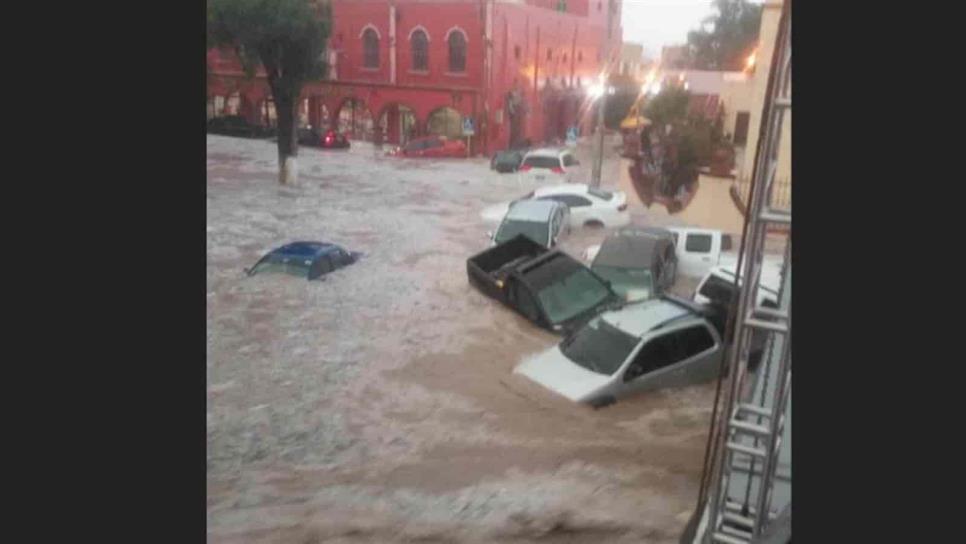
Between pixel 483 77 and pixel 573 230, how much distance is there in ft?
3.65

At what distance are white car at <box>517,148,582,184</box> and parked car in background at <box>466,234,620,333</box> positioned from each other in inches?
15.8

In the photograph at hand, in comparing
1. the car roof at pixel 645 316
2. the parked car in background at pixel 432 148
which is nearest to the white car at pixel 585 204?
the parked car in background at pixel 432 148

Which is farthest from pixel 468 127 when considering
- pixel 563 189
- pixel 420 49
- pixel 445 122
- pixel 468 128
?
pixel 563 189

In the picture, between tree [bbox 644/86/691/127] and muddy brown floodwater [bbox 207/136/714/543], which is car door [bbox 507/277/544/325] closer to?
muddy brown floodwater [bbox 207/136/714/543]

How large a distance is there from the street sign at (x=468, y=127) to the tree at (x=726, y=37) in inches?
45.2

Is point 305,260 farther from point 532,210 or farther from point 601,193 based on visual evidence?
point 601,193

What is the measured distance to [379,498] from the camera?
281 cm

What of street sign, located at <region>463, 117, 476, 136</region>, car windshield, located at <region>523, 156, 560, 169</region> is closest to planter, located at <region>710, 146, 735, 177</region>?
car windshield, located at <region>523, 156, 560, 169</region>

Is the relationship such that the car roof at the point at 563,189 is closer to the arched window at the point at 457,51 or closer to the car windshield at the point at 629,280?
the car windshield at the point at 629,280

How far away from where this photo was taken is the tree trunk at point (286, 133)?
12.0ft

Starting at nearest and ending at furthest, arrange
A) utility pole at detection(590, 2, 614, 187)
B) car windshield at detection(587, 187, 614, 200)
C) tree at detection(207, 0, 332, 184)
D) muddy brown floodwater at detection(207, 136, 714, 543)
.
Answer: muddy brown floodwater at detection(207, 136, 714, 543)
tree at detection(207, 0, 332, 184)
utility pole at detection(590, 2, 614, 187)
car windshield at detection(587, 187, 614, 200)

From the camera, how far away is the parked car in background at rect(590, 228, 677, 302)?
4.02m

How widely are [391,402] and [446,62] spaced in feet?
5.55

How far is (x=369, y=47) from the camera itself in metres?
3.66
